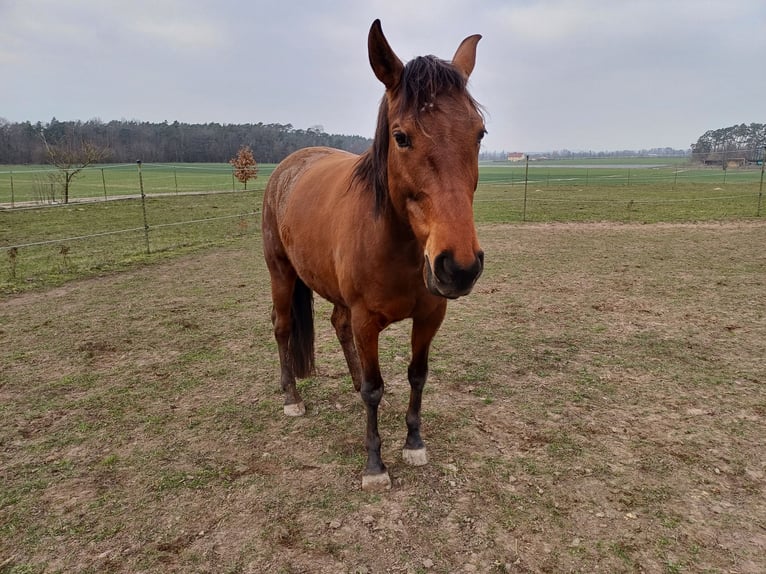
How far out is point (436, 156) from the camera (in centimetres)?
174

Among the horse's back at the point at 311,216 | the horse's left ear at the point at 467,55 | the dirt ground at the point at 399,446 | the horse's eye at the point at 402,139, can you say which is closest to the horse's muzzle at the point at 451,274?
the horse's eye at the point at 402,139

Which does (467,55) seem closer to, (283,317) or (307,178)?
(307,178)

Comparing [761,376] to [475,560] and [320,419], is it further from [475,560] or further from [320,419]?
[320,419]

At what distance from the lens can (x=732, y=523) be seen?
2.18 metres

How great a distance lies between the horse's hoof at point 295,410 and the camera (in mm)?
3332

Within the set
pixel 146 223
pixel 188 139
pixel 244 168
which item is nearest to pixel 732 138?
pixel 244 168

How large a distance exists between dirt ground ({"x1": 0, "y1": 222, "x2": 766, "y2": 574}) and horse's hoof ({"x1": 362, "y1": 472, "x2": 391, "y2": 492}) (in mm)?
56

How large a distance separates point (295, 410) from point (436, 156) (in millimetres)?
2318

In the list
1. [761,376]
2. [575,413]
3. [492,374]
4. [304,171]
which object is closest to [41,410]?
[304,171]

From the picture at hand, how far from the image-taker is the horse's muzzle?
162cm

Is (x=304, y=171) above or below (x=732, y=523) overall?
above

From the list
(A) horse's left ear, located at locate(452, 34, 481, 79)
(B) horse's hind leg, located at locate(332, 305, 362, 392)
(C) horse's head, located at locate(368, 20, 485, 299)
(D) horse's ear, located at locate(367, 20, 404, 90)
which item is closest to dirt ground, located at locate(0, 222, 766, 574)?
(B) horse's hind leg, located at locate(332, 305, 362, 392)

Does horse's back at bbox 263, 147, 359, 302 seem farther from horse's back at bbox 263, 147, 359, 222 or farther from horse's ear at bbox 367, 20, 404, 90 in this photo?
horse's ear at bbox 367, 20, 404, 90

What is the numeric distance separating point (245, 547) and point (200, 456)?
2.93ft
